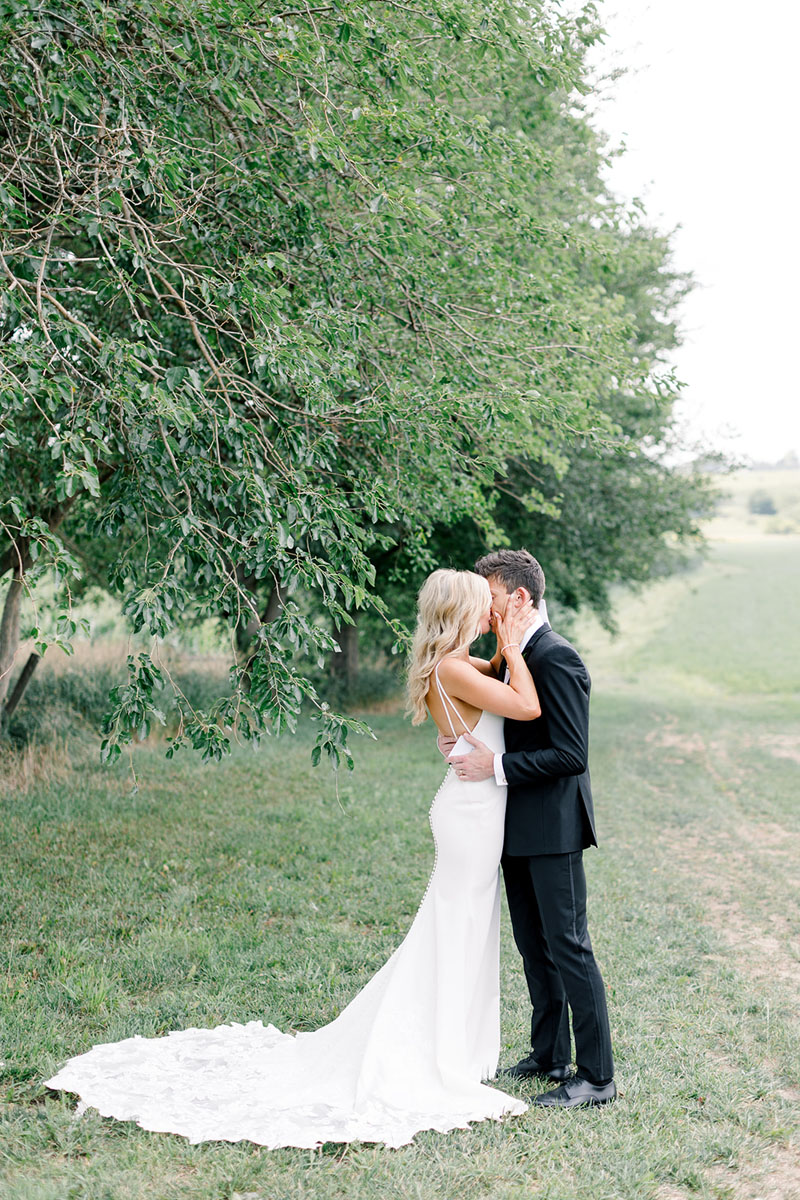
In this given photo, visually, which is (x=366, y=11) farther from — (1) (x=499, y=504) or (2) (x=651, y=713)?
(2) (x=651, y=713)

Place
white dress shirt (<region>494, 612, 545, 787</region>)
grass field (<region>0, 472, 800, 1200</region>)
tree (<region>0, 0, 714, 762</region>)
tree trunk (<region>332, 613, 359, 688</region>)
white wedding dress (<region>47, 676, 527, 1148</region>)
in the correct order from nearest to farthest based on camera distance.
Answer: grass field (<region>0, 472, 800, 1200</region>) < white wedding dress (<region>47, 676, 527, 1148</region>) < white dress shirt (<region>494, 612, 545, 787</region>) < tree (<region>0, 0, 714, 762</region>) < tree trunk (<region>332, 613, 359, 688</region>)

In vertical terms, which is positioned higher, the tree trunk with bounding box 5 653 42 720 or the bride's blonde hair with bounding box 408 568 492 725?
the bride's blonde hair with bounding box 408 568 492 725

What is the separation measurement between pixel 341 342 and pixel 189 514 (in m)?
1.83

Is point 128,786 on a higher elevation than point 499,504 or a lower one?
lower

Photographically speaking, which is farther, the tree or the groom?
the tree

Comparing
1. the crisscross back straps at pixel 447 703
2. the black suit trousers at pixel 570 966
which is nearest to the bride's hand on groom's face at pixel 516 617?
the crisscross back straps at pixel 447 703

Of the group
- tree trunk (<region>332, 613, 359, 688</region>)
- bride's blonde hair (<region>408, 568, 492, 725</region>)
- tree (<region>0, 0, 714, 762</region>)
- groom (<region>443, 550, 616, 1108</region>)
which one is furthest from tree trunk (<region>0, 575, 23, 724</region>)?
tree trunk (<region>332, 613, 359, 688</region>)

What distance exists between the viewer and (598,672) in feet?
133

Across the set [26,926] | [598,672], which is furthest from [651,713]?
[26,926]

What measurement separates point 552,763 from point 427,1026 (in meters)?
1.34

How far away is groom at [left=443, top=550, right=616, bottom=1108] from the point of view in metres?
4.20

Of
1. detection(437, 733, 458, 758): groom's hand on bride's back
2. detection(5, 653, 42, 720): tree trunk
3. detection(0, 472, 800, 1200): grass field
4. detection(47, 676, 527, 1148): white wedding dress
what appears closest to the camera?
detection(0, 472, 800, 1200): grass field

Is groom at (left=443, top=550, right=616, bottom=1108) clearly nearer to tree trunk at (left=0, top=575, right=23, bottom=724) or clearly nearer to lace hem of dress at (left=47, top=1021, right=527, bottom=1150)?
lace hem of dress at (left=47, top=1021, right=527, bottom=1150)

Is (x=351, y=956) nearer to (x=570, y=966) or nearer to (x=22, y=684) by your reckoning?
(x=570, y=966)
